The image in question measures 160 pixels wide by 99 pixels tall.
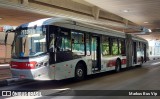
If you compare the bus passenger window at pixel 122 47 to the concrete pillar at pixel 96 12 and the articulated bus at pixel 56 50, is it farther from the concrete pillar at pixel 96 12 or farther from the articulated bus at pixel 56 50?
the concrete pillar at pixel 96 12

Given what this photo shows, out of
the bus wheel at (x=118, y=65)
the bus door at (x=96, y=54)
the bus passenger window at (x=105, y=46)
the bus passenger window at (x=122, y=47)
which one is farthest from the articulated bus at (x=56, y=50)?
the bus passenger window at (x=122, y=47)

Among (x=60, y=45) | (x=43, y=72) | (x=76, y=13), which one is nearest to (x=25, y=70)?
(x=43, y=72)

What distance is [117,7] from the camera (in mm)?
23672

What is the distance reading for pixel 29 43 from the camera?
12734mm

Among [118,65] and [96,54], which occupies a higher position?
[96,54]

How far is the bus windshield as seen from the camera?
1248 cm

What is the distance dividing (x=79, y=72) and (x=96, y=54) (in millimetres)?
2543

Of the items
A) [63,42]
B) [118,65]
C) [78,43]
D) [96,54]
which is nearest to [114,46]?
[118,65]

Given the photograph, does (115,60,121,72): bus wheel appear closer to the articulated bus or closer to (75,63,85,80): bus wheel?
Answer: the articulated bus

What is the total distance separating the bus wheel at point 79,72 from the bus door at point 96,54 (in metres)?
1.39

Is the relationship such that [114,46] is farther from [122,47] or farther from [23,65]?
[23,65]

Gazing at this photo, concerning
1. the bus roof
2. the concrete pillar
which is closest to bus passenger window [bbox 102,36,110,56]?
the bus roof

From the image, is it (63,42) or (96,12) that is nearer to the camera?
(63,42)

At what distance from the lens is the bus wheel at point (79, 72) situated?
1445 cm
